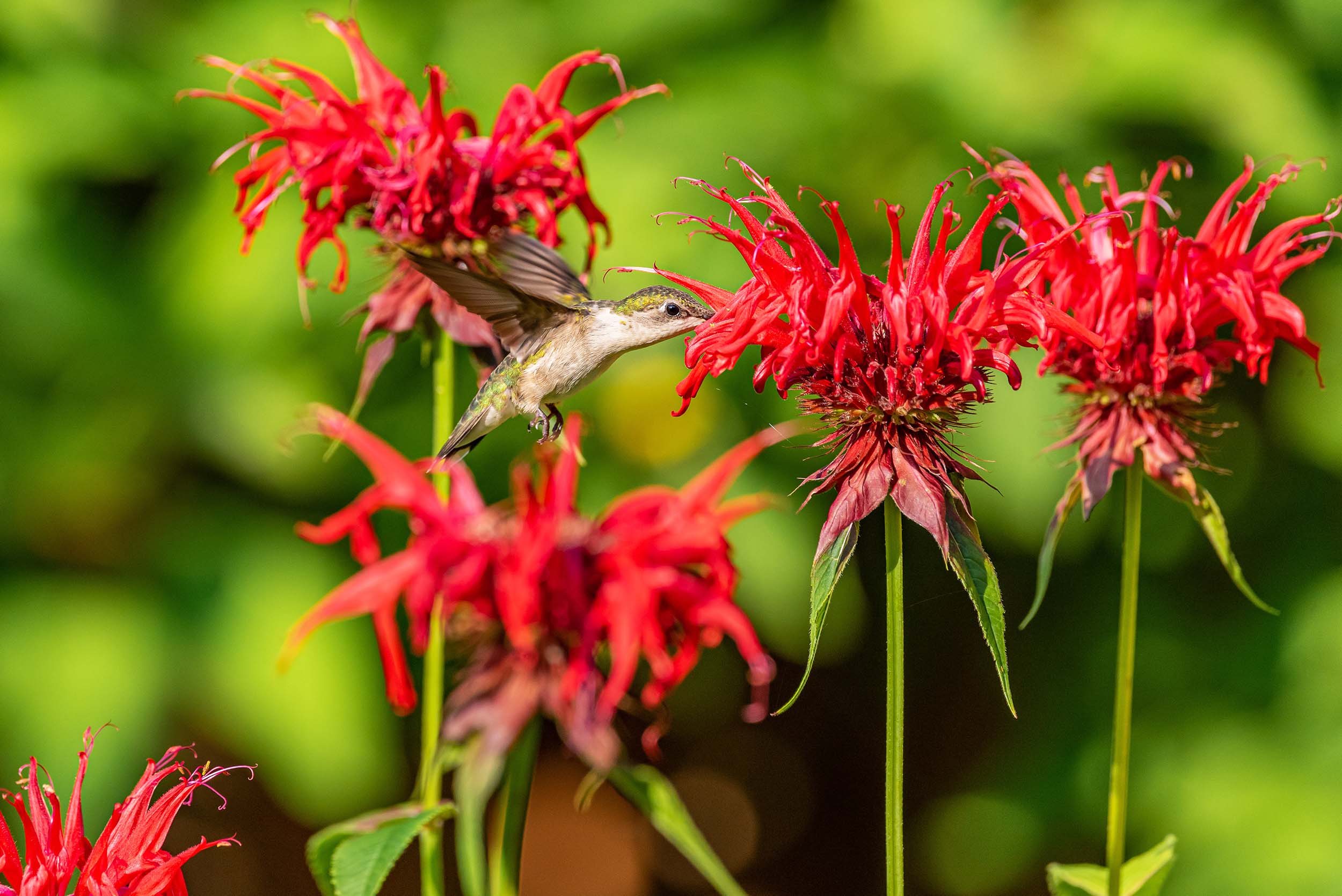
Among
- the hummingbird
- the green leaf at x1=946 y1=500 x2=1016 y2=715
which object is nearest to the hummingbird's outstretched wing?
the hummingbird

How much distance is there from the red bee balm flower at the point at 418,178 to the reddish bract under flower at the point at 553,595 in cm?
36

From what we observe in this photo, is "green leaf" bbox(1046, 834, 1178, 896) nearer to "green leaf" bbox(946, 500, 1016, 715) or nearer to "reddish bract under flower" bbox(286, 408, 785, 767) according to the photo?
"green leaf" bbox(946, 500, 1016, 715)

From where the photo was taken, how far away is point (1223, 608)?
2203 mm

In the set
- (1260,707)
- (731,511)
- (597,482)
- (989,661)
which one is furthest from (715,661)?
(731,511)

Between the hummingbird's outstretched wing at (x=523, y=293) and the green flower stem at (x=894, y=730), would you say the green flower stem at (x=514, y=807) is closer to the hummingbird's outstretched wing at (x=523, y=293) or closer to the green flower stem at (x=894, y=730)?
the green flower stem at (x=894, y=730)

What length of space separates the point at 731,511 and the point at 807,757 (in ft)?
5.94

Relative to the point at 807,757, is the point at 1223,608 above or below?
above

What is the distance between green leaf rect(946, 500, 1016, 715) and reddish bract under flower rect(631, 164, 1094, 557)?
1cm

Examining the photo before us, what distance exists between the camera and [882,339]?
84 centimetres

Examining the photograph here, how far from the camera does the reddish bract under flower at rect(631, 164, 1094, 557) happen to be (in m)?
0.81

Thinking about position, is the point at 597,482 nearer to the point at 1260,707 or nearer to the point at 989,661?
the point at 989,661

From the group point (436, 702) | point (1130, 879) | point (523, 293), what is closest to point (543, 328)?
point (523, 293)

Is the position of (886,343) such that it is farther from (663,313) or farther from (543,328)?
(543,328)

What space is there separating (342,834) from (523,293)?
458mm
